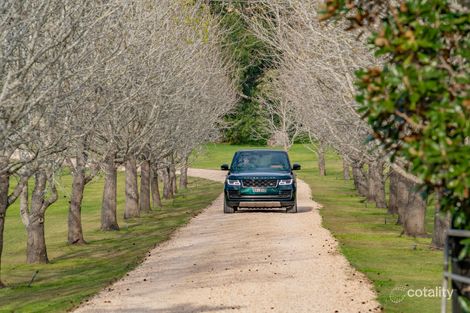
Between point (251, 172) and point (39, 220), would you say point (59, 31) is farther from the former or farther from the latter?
point (251, 172)

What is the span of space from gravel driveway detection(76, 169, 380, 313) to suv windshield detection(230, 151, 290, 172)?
5.51 metres

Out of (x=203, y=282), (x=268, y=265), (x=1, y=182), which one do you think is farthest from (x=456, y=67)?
(x=1, y=182)

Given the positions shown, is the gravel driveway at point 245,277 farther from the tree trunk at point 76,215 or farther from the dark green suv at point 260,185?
the dark green suv at point 260,185

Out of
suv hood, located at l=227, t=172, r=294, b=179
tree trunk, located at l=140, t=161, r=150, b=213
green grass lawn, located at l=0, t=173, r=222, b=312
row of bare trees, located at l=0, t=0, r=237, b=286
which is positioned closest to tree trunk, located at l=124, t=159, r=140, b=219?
row of bare trees, located at l=0, t=0, r=237, b=286

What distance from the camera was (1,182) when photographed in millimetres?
21578

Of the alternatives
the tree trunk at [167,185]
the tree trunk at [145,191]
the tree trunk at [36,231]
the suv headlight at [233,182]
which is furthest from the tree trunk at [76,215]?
the tree trunk at [167,185]

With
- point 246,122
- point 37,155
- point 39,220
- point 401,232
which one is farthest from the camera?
point 246,122

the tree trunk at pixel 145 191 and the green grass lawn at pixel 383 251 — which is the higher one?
the tree trunk at pixel 145 191

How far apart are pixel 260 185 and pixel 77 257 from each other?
832 cm

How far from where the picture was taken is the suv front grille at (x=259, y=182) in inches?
1291

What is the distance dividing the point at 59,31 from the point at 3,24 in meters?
2.53

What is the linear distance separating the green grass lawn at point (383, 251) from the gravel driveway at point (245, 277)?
0.40 m
